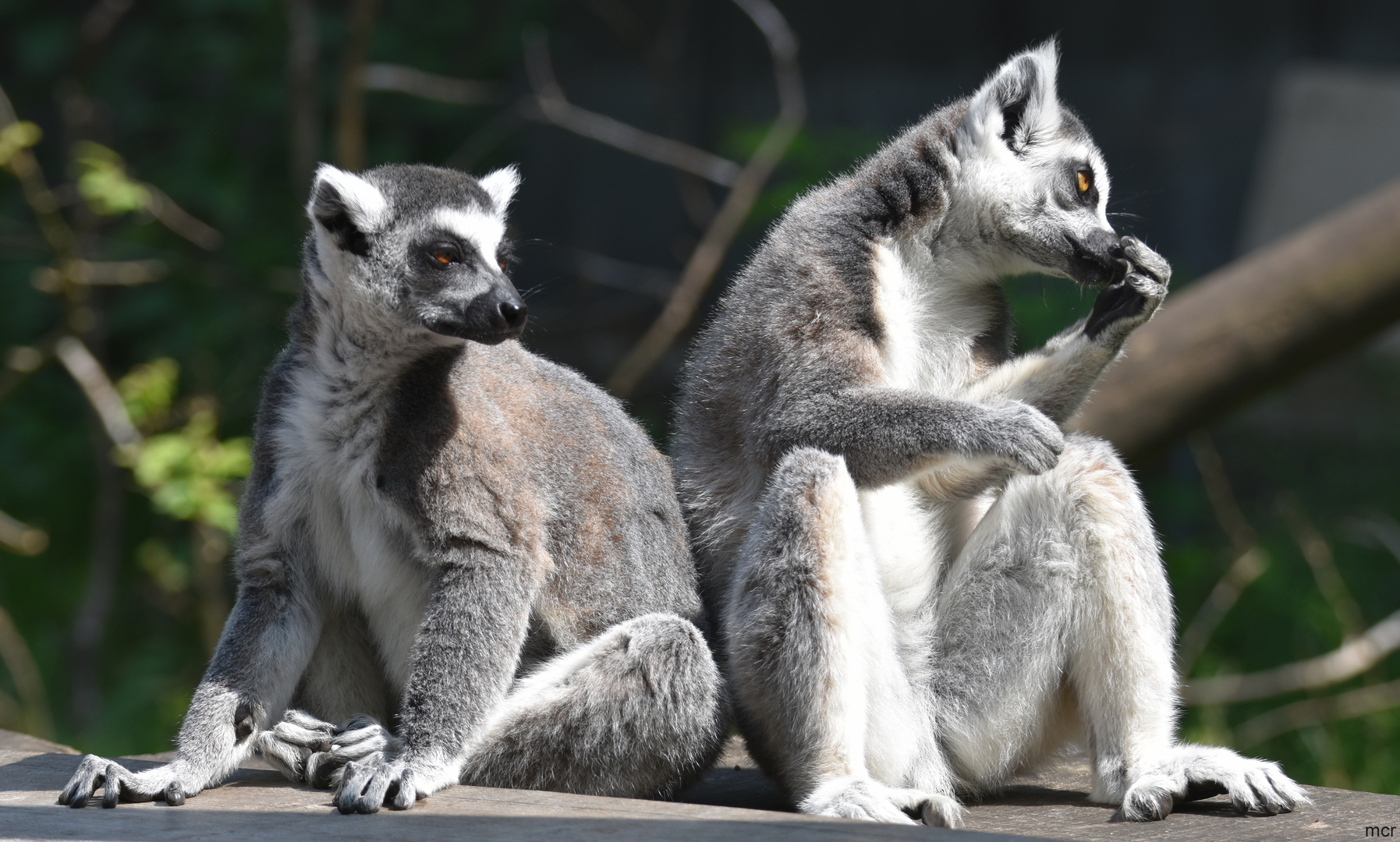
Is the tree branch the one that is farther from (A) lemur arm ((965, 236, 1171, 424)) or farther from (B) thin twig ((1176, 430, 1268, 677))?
(A) lemur arm ((965, 236, 1171, 424))

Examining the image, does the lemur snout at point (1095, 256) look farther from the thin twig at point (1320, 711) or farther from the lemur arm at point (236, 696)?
the thin twig at point (1320, 711)

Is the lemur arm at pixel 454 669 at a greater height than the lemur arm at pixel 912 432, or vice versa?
the lemur arm at pixel 912 432

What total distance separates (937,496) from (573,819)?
1.45m

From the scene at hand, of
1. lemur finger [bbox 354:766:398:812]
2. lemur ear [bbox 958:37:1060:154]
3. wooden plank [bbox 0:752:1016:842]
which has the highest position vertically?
lemur ear [bbox 958:37:1060:154]

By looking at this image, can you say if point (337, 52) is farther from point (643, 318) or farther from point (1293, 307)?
point (1293, 307)

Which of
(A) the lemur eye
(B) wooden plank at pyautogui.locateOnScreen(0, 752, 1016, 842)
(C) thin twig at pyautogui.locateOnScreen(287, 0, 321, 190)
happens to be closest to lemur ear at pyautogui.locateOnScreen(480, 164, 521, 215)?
(A) the lemur eye

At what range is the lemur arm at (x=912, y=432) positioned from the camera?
319cm

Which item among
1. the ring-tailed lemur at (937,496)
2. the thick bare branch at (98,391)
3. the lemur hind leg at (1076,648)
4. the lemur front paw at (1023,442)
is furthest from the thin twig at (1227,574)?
the thick bare branch at (98,391)

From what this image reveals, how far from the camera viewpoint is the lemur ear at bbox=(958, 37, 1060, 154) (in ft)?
12.1

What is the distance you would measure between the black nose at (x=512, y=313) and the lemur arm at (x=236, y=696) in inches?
36.2

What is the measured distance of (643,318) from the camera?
9.69 meters

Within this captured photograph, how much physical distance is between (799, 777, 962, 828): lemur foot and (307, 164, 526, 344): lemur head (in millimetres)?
1346

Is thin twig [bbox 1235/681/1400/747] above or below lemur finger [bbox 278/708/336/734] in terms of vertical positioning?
below

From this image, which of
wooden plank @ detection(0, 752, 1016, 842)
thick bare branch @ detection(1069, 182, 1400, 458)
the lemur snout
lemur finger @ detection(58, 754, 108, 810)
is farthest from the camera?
thick bare branch @ detection(1069, 182, 1400, 458)
